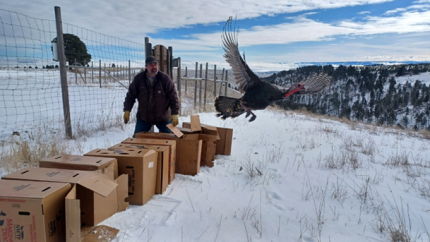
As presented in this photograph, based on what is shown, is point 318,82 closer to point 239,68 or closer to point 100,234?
point 239,68

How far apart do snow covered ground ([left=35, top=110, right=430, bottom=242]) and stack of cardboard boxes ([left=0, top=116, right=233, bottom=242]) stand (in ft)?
0.61

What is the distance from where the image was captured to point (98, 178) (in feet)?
7.34

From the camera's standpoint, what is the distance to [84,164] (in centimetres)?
246

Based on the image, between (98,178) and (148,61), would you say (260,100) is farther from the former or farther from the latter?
(98,178)

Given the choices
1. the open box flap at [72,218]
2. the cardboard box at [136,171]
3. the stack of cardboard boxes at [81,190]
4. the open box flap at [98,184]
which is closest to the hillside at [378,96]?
the stack of cardboard boxes at [81,190]

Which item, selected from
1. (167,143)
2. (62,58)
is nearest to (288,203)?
(167,143)

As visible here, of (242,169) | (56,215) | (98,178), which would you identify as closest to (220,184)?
(242,169)

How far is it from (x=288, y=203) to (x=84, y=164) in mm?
2452

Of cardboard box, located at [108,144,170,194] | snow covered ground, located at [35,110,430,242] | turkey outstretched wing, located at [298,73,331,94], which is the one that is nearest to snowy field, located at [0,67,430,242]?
snow covered ground, located at [35,110,430,242]

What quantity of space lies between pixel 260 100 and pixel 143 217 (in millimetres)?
2974

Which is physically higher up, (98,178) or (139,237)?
(98,178)

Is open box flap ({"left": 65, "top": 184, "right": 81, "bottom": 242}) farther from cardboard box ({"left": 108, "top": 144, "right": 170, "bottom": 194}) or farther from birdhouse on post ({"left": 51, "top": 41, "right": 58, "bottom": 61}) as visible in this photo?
birdhouse on post ({"left": 51, "top": 41, "right": 58, "bottom": 61})

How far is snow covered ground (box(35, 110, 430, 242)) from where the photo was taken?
7.79 feet

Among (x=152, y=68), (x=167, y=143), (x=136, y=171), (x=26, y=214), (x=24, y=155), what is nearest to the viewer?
(x=26, y=214)
